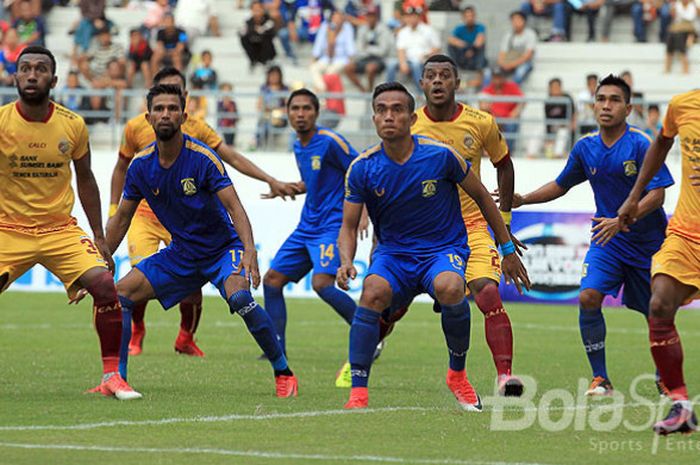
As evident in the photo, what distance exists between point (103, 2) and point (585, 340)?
65.8 ft

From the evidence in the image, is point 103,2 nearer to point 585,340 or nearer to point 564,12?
point 564,12

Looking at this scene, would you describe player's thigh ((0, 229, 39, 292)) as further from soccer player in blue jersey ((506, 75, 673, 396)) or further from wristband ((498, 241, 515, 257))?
soccer player in blue jersey ((506, 75, 673, 396))

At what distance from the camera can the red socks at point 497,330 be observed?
1120 cm

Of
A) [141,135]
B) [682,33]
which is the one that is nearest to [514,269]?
[141,135]

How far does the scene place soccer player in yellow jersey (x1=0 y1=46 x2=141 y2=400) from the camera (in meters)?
11.0

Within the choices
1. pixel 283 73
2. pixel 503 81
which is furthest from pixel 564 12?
pixel 283 73

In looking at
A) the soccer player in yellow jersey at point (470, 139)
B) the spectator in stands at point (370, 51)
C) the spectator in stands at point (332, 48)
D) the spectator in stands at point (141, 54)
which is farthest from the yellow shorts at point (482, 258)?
the spectator in stands at point (141, 54)

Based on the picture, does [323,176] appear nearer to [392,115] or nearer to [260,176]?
[260,176]

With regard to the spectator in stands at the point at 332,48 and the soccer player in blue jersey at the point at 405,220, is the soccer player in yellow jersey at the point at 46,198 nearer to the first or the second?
the soccer player in blue jersey at the point at 405,220

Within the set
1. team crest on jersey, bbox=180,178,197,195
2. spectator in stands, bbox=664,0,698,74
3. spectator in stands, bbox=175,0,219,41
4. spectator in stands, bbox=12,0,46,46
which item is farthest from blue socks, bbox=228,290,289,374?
spectator in stands, bbox=12,0,46,46

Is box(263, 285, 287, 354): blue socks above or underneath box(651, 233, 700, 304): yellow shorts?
underneath

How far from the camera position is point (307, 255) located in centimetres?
1473

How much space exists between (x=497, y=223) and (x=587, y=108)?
1509 centimetres

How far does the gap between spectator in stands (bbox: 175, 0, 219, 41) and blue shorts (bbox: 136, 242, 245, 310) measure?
1897cm
